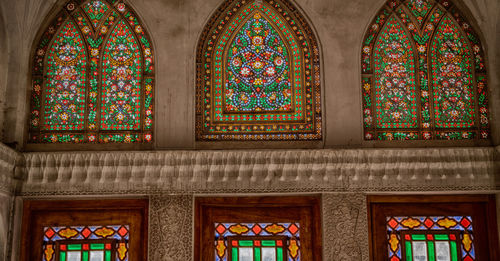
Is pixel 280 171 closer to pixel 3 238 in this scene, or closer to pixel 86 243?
pixel 86 243

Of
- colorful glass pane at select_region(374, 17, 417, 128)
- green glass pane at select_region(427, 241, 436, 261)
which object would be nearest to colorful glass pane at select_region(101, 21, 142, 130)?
colorful glass pane at select_region(374, 17, 417, 128)

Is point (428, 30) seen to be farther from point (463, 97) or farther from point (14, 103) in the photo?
point (14, 103)

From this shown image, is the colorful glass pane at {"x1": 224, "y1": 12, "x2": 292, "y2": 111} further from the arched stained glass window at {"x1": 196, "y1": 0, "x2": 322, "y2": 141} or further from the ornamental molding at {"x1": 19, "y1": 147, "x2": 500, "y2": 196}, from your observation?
the ornamental molding at {"x1": 19, "y1": 147, "x2": 500, "y2": 196}

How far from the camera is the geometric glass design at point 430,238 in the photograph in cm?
470

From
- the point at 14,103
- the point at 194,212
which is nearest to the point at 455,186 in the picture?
the point at 194,212

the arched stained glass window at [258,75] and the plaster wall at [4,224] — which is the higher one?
the arched stained glass window at [258,75]

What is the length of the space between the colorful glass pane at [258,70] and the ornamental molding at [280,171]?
21.0 inches

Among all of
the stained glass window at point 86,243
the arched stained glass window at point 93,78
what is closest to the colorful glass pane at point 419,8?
the arched stained glass window at point 93,78

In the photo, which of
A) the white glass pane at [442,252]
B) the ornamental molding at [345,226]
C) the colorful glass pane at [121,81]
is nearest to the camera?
the ornamental molding at [345,226]

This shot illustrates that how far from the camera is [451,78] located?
5.02 meters

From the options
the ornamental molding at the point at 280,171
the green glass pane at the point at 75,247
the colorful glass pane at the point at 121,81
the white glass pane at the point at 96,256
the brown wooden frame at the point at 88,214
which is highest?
the colorful glass pane at the point at 121,81

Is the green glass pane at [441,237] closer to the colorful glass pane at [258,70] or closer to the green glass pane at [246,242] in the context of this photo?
the green glass pane at [246,242]

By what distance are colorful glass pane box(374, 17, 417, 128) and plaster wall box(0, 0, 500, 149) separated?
20 cm

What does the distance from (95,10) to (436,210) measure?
3410 mm
